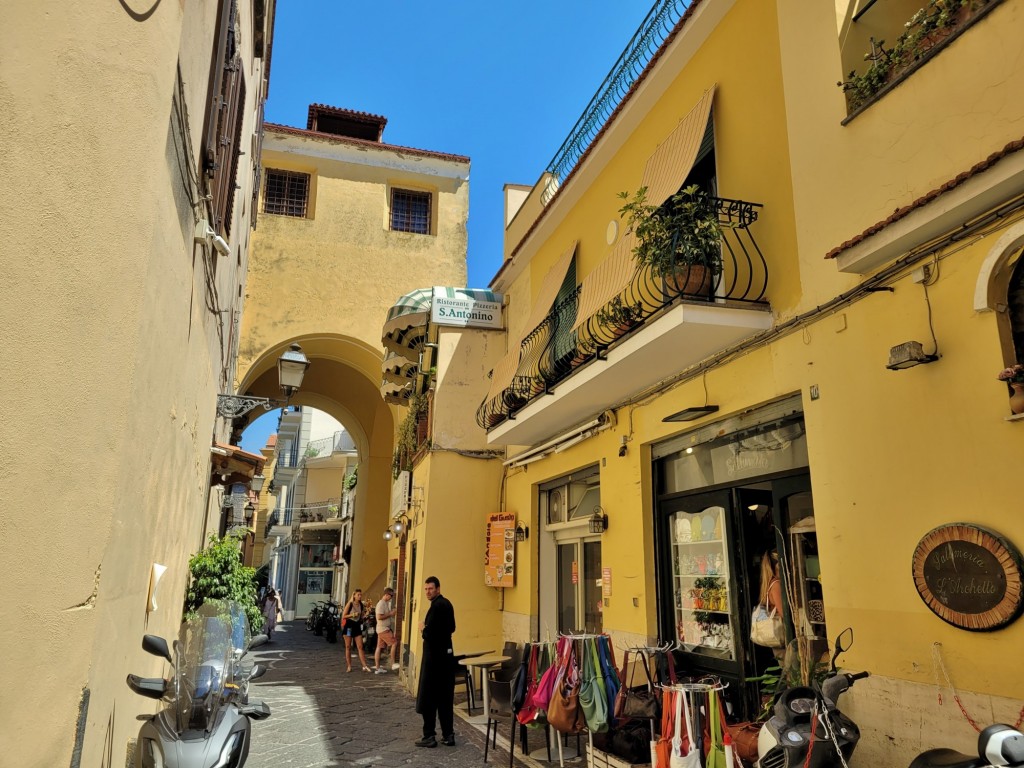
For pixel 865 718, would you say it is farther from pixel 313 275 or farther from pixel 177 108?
pixel 313 275

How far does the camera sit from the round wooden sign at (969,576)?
11.3 ft

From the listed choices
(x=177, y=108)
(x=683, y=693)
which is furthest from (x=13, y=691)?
(x=683, y=693)

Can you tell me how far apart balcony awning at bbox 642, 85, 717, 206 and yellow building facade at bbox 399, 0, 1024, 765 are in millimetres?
36

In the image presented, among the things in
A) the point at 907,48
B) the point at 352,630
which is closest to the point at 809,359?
the point at 907,48

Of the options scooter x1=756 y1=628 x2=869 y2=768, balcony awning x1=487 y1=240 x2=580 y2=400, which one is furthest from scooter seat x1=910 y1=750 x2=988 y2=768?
balcony awning x1=487 y1=240 x2=580 y2=400

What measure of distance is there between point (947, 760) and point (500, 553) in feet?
28.3

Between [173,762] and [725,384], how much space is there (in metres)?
4.88

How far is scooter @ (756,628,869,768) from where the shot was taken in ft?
11.6

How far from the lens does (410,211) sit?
18.8m

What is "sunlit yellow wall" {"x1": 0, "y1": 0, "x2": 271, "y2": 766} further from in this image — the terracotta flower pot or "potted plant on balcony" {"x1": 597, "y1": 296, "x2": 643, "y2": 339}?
the terracotta flower pot

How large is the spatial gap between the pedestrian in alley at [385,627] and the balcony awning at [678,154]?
10.6 m

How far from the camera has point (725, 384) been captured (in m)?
6.16

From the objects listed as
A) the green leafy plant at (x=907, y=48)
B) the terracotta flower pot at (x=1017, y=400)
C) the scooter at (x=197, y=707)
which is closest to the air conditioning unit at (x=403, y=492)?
the scooter at (x=197, y=707)

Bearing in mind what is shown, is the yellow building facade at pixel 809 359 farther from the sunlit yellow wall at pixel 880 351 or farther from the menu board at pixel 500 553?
the menu board at pixel 500 553
